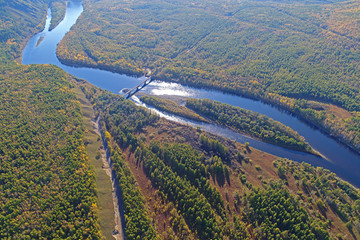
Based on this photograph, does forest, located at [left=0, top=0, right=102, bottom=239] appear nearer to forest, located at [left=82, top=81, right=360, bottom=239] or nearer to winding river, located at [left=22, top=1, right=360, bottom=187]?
forest, located at [left=82, top=81, right=360, bottom=239]

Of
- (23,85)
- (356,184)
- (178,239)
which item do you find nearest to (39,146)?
(23,85)

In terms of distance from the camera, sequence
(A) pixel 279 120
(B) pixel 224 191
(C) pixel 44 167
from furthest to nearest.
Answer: (A) pixel 279 120 → (C) pixel 44 167 → (B) pixel 224 191

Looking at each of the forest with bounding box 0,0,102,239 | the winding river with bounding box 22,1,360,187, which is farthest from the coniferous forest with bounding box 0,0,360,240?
the winding river with bounding box 22,1,360,187

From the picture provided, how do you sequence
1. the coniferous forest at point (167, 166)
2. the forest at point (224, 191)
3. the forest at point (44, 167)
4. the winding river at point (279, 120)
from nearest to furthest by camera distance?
the forest at point (44, 167)
the forest at point (224, 191)
the coniferous forest at point (167, 166)
the winding river at point (279, 120)

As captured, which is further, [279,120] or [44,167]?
[279,120]

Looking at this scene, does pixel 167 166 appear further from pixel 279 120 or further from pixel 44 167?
pixel 279 120

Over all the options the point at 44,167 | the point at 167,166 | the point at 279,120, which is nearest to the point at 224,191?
the point at 167,166

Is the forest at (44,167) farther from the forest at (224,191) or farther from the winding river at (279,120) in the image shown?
the winding river at (279,120)

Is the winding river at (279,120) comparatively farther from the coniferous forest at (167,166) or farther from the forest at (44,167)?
the forest at (44,167)

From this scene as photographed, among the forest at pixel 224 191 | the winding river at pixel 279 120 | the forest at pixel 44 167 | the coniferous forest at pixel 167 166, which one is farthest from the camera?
the winding river at pixel 279 120

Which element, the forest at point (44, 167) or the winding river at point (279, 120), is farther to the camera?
the winding river at point (279, 120)

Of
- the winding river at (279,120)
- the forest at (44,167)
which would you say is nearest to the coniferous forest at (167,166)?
the forest at (44,167)

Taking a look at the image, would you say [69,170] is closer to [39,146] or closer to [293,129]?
→ [39,146]
